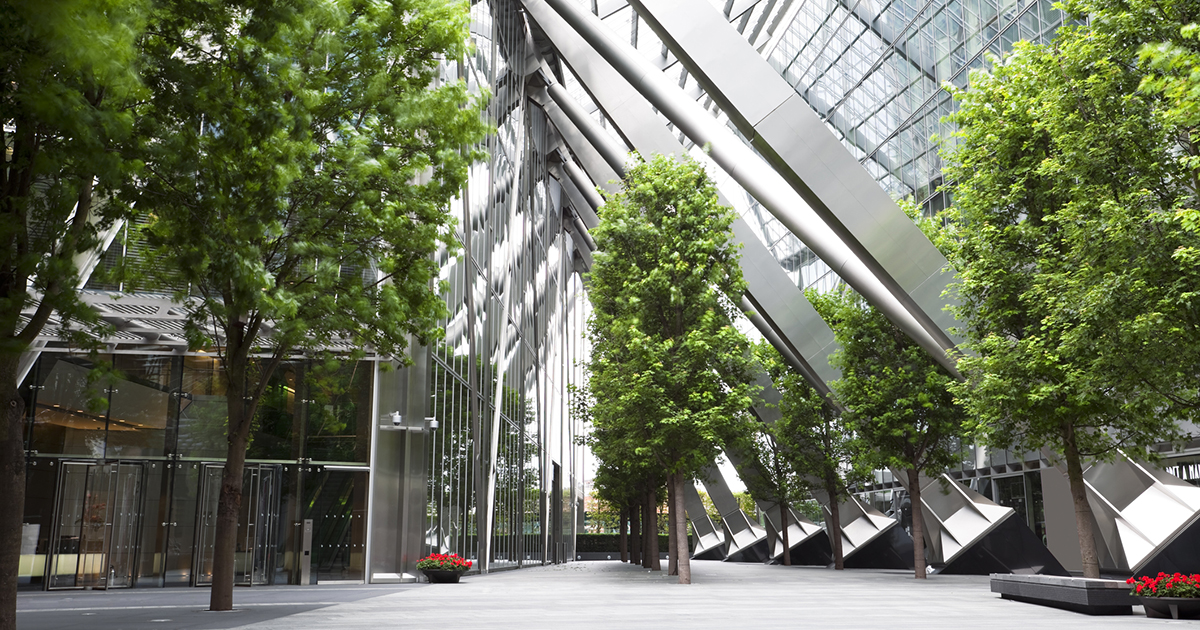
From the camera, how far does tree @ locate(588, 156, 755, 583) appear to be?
62.8 ft

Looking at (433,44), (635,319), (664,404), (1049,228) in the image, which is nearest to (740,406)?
(664,404)

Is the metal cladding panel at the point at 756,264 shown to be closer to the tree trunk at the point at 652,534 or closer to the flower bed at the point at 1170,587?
the tree trunk at the point at 652,534

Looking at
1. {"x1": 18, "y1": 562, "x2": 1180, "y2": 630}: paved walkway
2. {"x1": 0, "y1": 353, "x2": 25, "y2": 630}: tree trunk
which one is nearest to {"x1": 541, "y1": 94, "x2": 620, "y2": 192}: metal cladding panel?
{"x1": 18, "y1": 562, "x2": 1180, "y2": 630}: paved walkway

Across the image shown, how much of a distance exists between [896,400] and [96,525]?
19605 millimetres

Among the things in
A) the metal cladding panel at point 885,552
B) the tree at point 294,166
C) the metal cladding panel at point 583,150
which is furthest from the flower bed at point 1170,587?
the metal cladding panel at point 583,150

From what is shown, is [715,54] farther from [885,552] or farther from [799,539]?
[799,539]

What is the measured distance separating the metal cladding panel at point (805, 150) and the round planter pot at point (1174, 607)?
8.45 metres

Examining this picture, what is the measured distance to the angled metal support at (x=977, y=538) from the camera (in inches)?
908

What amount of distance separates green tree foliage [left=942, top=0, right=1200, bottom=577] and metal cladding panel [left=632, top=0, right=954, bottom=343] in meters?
1.86

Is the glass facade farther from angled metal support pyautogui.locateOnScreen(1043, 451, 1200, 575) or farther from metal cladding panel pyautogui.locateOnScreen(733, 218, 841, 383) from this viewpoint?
angled metal support pyautogui.locateOnScreen(1043, 451, 1200, 575)

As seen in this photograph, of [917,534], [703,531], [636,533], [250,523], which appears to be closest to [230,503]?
[250,523]

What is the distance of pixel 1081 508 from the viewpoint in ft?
45.5

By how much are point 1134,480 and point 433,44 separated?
1875 centimetres

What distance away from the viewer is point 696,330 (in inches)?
758
